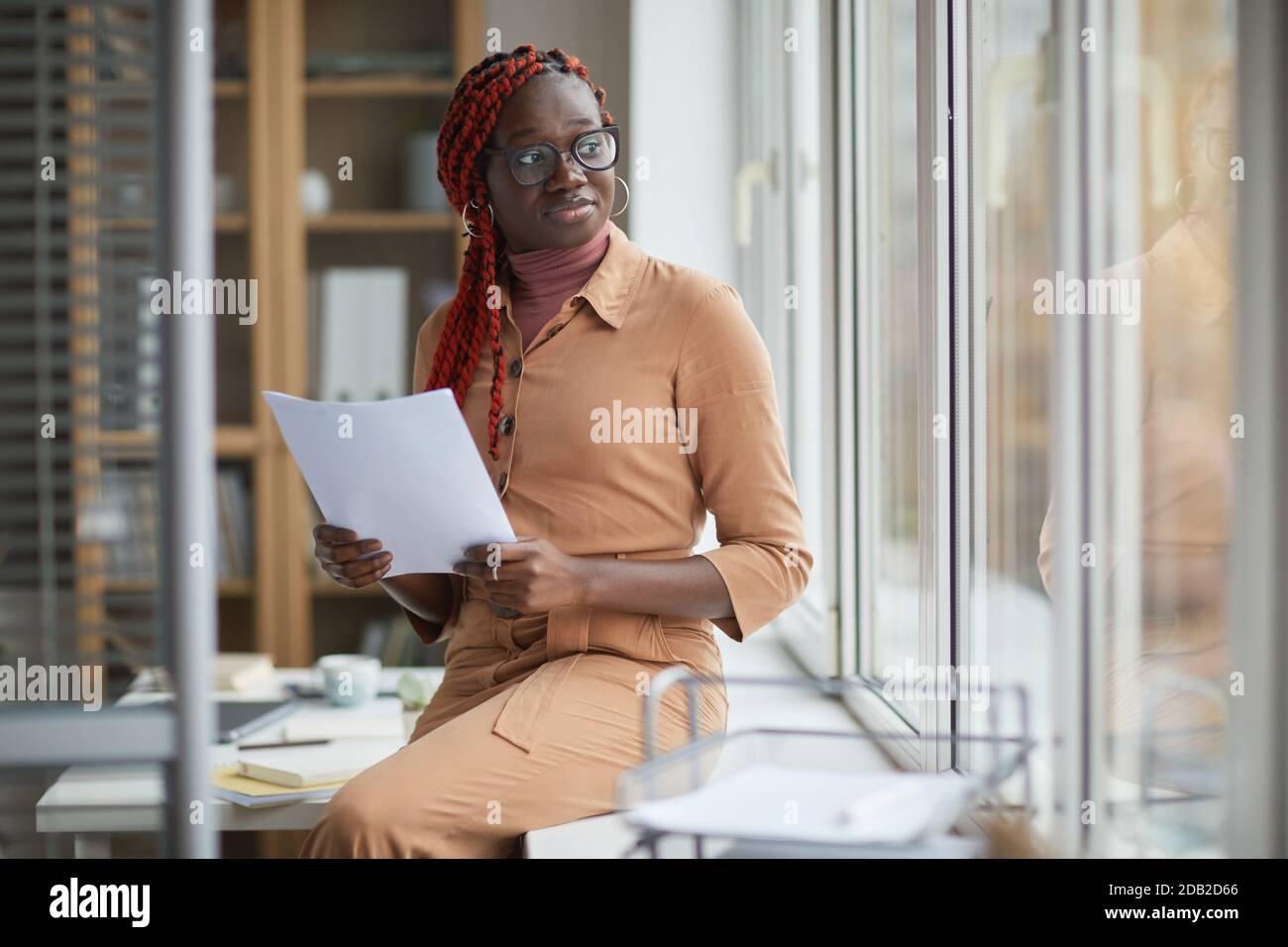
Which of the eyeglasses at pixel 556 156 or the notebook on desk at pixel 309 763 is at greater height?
the eyeglasses at pixel 556 156

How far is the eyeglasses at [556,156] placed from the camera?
53.7 inches

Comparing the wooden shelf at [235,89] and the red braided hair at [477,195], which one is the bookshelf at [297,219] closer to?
the wooden shelf at [235,89]

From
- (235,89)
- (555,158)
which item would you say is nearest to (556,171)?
(555,158)

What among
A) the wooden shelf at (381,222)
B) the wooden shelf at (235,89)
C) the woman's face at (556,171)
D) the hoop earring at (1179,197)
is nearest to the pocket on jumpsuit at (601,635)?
the woman's face at (556,171)

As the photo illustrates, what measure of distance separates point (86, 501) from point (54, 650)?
11 cm

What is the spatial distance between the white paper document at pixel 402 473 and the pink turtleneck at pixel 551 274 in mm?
303

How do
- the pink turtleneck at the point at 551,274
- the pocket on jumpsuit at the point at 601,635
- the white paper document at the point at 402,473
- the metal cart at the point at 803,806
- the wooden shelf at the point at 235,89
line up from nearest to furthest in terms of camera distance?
1. the metal cart at the point at 803,806
2. the white paper document at the point at 402,473
3. the pocket on jumpsuit at the point at 601,635
4. the pink turtleneck at the point at 551,274
5. the wooden shelf at the point at 235,89

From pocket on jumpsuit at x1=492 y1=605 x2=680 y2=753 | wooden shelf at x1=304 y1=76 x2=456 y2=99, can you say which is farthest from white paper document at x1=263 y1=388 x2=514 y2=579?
wooden shelf at x1=304 y1=76 x2=456 y2=99

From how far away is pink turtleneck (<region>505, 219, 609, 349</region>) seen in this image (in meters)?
1.43

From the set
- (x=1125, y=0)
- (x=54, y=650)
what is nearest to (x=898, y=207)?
(x=1125, y=0)

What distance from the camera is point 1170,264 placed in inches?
38.2

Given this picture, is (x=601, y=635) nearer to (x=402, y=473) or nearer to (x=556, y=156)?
(x=402, y=473)

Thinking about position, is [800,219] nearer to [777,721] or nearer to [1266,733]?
[777,721]

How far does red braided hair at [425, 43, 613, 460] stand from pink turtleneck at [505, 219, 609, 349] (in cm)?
4
